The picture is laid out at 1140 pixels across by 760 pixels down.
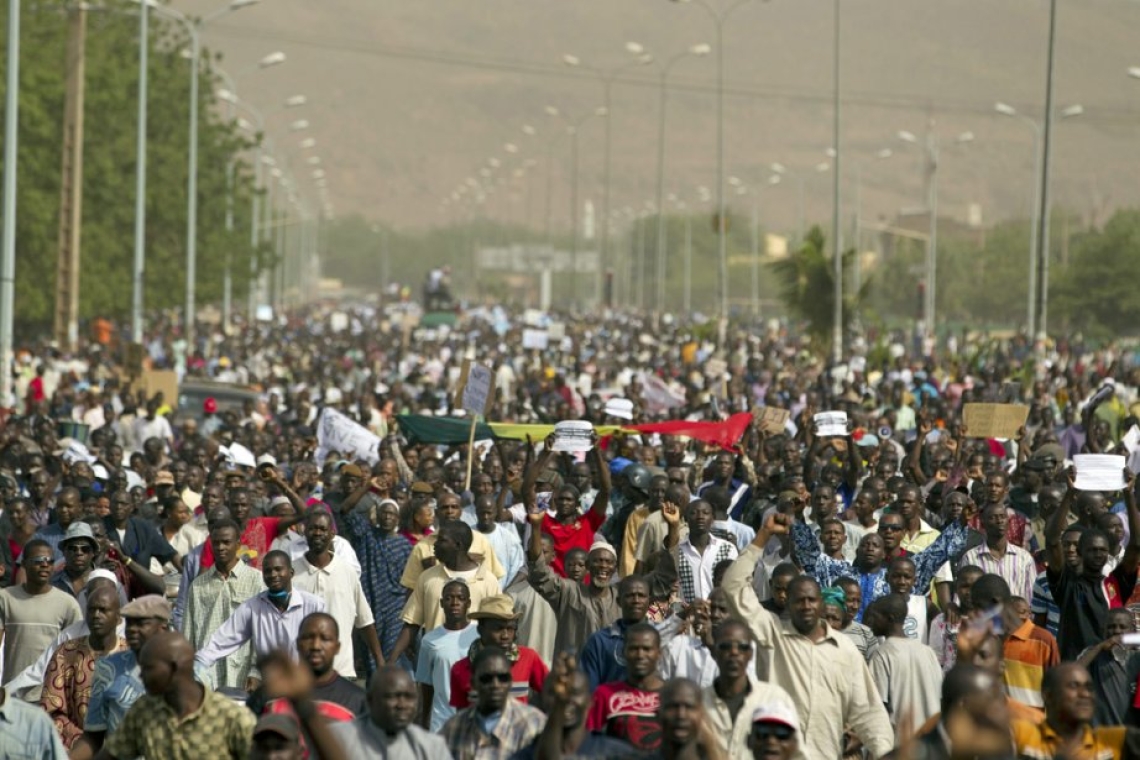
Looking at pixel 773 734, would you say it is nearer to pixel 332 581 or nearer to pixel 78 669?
pixel 78 669

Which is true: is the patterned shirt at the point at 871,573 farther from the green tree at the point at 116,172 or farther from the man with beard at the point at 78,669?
the green tree at the point at 116,172

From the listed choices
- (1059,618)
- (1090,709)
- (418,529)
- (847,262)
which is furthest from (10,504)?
(847,262)

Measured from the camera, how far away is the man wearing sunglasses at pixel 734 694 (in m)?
8.16

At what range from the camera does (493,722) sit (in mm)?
8055

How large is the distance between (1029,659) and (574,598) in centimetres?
207

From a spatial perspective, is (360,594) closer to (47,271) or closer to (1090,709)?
(1090,709)

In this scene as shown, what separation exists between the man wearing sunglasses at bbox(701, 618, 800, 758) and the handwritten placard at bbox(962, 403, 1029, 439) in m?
10.1

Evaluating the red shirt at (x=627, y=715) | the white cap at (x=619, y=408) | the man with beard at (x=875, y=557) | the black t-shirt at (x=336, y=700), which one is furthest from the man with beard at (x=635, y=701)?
the white cap at (x=619, y=408)

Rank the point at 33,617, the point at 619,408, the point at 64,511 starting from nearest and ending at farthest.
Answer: the point at 33,617, the point at 64,511, the point at 619,408

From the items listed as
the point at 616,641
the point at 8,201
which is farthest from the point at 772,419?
the point at 8,201

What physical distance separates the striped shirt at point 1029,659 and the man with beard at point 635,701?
1796 millimetres

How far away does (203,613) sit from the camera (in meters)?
11.1

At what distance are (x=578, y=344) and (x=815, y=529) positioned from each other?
114 feet

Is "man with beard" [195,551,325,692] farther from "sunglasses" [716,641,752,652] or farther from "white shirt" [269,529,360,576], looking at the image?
"sunglasses" [716,641,752,652]
